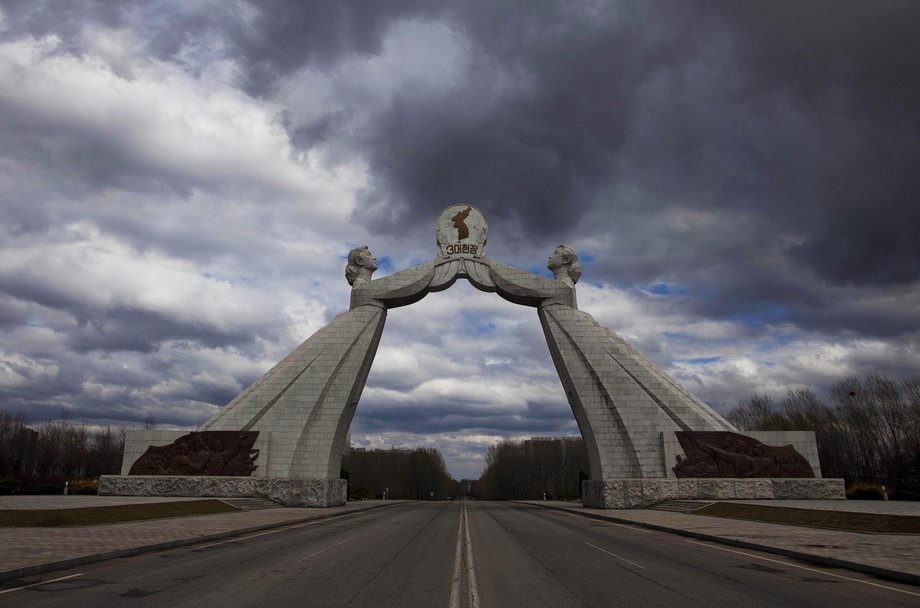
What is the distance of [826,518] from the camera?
15.1 metres

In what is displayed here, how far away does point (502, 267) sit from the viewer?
30.4 meters

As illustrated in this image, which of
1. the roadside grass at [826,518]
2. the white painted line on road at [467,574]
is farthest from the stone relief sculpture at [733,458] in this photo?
the white painted line on road at [467,574]

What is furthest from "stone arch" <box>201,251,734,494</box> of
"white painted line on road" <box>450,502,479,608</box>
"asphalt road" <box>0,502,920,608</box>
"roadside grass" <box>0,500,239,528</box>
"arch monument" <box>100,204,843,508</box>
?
"white painted line on road" <box>450,502,479,608</box>

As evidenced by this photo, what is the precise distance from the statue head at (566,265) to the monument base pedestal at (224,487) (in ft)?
52.5

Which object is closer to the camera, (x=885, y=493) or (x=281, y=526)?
(x=281, y=526)

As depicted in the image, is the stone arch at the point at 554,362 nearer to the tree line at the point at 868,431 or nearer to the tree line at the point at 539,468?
the tree line at the point at 868,431

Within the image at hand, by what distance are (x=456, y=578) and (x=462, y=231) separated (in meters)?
24.6

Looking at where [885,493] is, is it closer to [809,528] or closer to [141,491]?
[809,528]

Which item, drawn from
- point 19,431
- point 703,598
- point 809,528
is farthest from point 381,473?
point 703,598

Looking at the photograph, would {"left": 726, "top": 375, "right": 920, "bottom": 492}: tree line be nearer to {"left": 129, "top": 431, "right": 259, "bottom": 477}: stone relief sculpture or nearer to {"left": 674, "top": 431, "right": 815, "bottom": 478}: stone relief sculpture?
{"left": 674, "top": 431, "right": 815, "bottom": 478}: stone relief sculpture


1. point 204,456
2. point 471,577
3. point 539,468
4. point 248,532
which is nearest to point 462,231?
point 204,456

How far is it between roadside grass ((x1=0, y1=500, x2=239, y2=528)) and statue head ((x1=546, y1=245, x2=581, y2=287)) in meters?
20.6

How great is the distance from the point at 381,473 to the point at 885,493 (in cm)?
6815

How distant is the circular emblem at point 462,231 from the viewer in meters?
30.8
